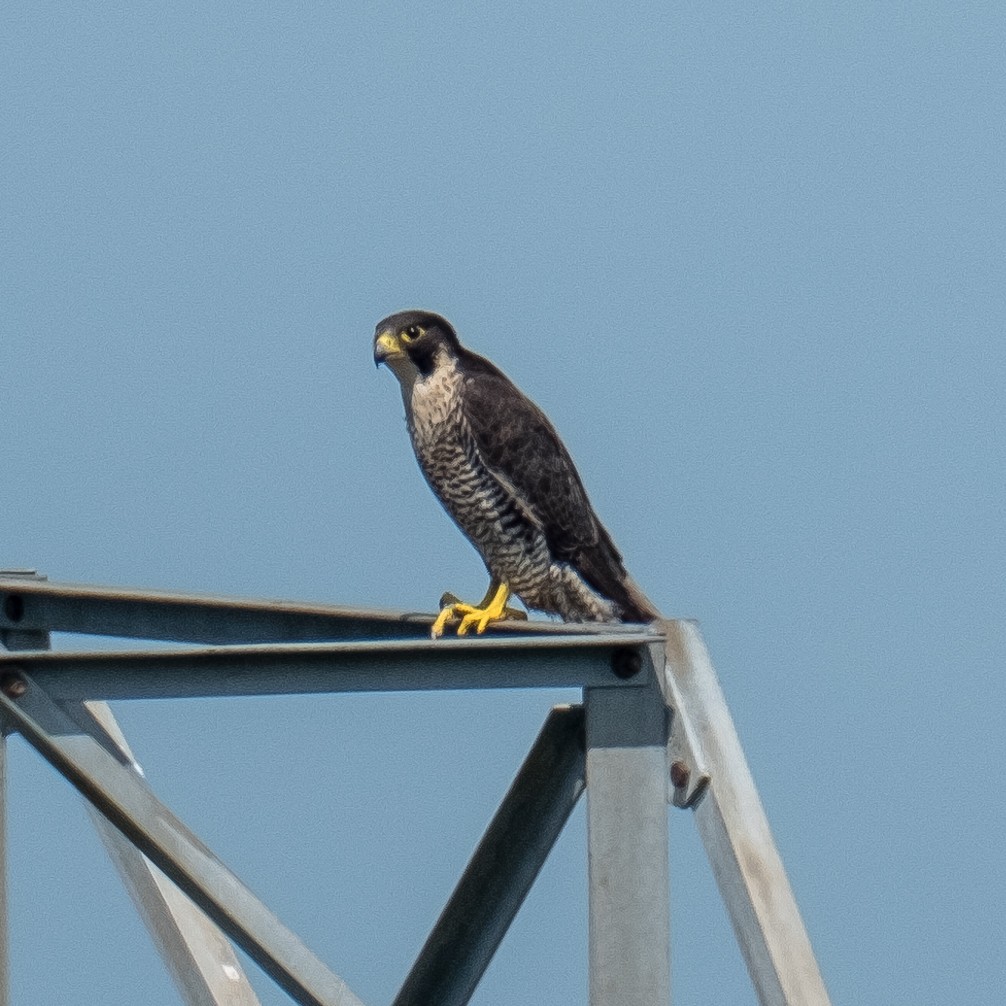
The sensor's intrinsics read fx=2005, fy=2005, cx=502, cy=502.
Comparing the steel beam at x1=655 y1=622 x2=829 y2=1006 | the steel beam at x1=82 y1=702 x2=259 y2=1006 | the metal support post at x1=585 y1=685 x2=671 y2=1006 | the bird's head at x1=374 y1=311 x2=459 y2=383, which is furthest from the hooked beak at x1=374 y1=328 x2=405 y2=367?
the metal support post at x1=585 y1=685 x2=671 y2=1006

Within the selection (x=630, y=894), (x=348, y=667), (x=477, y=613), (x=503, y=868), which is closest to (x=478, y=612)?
(x=477, y=613)

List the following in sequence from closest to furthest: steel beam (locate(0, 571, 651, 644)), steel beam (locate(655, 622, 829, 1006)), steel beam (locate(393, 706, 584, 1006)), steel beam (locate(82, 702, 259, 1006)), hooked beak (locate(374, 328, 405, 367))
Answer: steel beam (locate(655, 622, 829, 1006)), steel beam (locate(393, 706, 584, 1006)), steel beam (locate(0, 571, 651, 644)), steel beam (locate(82, 702, 259, 1006)), hooked beak (locate(374, 328, 405, 367))

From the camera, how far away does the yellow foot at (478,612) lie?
3.66 meters

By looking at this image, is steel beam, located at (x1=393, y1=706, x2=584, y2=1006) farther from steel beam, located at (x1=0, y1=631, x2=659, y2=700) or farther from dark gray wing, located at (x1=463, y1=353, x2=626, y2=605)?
dark gray wing, located at (x1=463, y1=353, x2=626, y2=605)

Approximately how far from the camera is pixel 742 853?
294 cm

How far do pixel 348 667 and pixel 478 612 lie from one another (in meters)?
1.23

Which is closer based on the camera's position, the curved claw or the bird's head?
the curved claw

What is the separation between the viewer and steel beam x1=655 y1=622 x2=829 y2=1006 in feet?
9.39

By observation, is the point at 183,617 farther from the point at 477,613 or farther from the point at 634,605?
the point at 634,605

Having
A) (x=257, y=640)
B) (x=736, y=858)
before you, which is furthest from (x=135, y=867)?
(x=736, y=858)

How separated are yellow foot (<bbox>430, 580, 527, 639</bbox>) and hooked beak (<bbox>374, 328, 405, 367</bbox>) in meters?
0.58

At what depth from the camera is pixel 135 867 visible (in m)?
3.83

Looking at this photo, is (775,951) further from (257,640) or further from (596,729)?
(257,640)

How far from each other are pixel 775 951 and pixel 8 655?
1.26 m
